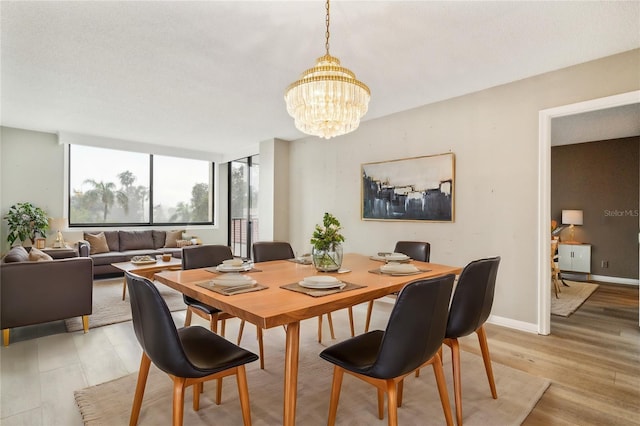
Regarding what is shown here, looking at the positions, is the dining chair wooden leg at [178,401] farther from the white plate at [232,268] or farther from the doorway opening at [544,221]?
the doorway opening at [544,221]

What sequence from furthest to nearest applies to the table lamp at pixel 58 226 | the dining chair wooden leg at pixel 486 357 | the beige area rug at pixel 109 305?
the table lamp at pixel 58 226 → the beige area rug at pixel 109 305 → the dining chair wooden leg at pixel 486 357

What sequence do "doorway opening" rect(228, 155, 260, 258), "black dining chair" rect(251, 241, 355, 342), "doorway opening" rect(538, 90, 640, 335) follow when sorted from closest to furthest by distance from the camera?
"black dining chair" rect(251, 241, 355, 342), "doorway opening" rect(538, 90, 640, 335), "doorway opening" rect(228, 155, 260, 258)

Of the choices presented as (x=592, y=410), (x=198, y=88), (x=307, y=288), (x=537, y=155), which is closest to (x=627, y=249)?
(x=537, y=155)

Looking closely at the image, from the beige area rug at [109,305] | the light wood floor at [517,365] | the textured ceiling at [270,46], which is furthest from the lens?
the beige area rug at [109,305]

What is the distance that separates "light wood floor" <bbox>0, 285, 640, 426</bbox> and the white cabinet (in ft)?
7.71

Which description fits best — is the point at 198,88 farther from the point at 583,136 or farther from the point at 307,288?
the point at 583,136

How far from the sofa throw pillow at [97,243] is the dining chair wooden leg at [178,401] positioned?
5153 mm

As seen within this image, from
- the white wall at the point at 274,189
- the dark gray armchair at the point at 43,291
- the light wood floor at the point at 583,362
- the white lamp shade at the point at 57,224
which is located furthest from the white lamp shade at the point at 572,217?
the white lamp shade at the point at 57,224

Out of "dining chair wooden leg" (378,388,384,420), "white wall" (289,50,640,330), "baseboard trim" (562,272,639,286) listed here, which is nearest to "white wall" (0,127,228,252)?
"white wall" (289,50,640,330)

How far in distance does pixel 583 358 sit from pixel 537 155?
176 centimetres

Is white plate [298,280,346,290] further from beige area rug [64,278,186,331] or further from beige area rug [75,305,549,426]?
beige area rug [64,278,186,331]

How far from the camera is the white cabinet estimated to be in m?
5.61

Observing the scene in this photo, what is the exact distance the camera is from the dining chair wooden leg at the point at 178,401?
51.0 inches

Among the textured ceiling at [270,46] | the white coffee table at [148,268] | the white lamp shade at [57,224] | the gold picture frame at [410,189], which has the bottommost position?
the white coffee table at [148,268]
